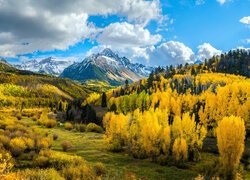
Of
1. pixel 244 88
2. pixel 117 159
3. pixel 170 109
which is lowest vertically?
pixel 117 159

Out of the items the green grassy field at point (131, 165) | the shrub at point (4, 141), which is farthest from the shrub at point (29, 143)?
the green grassy field at point (131, 165)

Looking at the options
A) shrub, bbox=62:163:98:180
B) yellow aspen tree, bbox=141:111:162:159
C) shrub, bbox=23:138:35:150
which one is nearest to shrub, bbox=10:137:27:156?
shrub, bbox=23:138:35:150

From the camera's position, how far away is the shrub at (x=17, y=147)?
4583 centimetres

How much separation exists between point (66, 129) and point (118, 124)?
3561 cm

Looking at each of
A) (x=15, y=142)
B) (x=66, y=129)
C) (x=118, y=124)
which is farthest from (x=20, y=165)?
(x=66, y=129)

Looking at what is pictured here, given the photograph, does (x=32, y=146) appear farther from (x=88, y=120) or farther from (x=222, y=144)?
(x=88, y=120)

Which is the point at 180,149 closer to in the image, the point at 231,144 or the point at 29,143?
the point at 231,144

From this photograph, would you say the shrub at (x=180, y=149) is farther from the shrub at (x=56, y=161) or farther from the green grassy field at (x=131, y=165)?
the shrub at (x=56, y=161)

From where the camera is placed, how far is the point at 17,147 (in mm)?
46094

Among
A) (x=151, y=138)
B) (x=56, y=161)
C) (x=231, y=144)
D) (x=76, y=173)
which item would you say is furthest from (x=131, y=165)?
(x=76, y=173)

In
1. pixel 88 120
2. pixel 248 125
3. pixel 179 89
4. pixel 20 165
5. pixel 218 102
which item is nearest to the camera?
pixel 20 165

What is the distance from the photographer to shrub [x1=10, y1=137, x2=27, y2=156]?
150 ft

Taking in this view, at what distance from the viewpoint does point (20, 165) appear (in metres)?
40.0

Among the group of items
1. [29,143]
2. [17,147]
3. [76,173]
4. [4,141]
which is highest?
[4,141]
